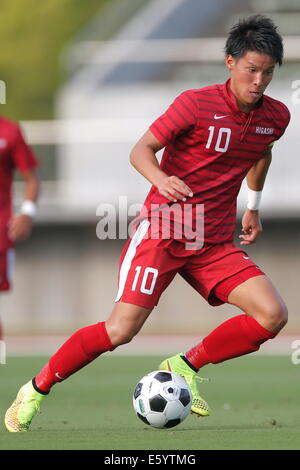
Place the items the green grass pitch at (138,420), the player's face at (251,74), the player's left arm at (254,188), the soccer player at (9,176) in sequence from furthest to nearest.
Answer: the soccer player at (9,176) → the player's left arm at (254,188) → the player's face at (251,74) → the green grass pitch at (138,420)

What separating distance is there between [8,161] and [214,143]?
365 centimetres

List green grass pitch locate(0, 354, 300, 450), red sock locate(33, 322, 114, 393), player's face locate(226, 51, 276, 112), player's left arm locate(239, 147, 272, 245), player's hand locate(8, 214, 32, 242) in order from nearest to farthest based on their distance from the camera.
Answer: green grass pitch locate(0, 354, 300, 450), player's face locate(226, 51, 276, 112), red sock locate(33, 322, 114, 393), player's left arm locate(239, 147, 272, 245), player's hand locate(8, 214, 32, 242)

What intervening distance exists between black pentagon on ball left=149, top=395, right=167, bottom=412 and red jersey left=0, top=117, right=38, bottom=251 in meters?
3.71

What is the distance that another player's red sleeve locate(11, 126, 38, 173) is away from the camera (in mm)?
9977

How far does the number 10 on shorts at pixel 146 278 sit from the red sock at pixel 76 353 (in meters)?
0.31

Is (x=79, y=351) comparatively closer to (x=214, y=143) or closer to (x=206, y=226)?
(x=206, y=226)

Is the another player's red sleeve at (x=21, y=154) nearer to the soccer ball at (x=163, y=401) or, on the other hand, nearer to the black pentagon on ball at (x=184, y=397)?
the soccer ball at (x=163, y=401)

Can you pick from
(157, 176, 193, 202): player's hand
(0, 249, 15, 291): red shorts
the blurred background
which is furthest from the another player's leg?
the blurred background

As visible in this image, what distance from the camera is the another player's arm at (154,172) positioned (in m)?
6.24

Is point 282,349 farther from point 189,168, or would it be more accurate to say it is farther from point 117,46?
point 117,46

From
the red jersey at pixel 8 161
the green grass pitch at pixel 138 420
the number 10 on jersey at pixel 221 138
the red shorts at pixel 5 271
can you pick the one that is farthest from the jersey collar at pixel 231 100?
the red shorts at pixel 5 271

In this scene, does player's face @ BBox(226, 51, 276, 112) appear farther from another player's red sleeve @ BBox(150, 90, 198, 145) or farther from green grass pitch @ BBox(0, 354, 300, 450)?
green grass pitch @ BBox(0, 354, 300, 450)

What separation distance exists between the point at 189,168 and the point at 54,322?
481 inches

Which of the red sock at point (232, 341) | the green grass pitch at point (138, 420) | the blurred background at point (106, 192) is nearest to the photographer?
the green grass pitch at point (138, 420)
